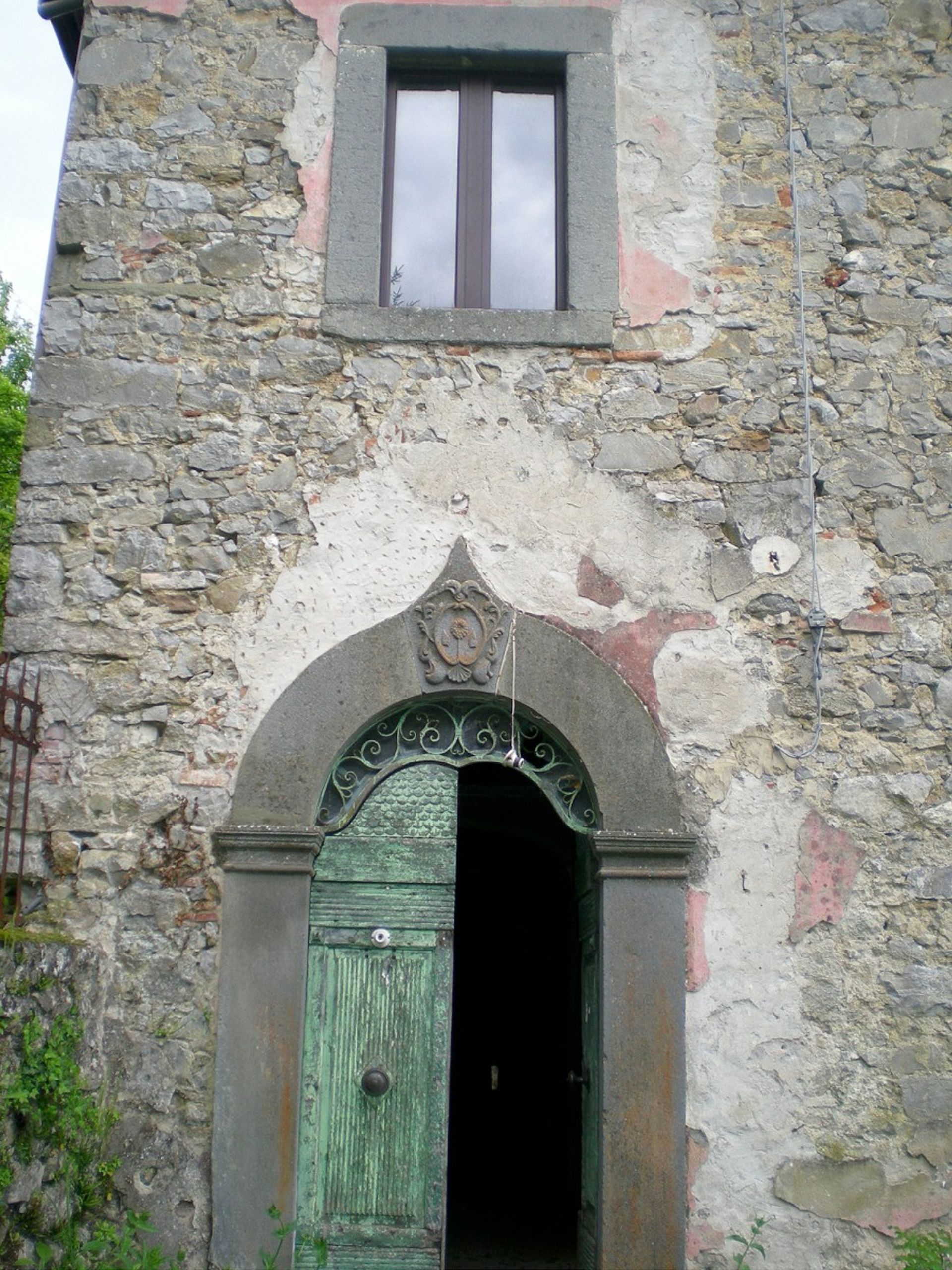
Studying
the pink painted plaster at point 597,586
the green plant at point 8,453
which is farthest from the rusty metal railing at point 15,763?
the green plant at point 8,453

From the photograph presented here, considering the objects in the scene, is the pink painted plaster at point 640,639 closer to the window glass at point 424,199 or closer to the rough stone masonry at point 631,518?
the rough stone masonry at point 631,518

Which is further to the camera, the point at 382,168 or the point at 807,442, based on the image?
the point at 382,168

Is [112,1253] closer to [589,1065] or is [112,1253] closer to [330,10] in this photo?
[589,1065]

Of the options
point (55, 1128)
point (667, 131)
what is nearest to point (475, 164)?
point (667, 131)

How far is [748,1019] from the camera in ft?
13.7

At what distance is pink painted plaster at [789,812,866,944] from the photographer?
4.28m

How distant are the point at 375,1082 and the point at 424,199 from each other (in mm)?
3494

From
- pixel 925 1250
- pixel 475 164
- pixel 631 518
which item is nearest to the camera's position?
pixel 925 1250

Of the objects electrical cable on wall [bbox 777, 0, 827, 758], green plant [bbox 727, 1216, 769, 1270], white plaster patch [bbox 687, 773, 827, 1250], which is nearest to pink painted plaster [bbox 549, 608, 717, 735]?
electrical cable on wall [bbox 777, 0, 827, 758]

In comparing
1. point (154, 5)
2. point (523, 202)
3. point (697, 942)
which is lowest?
point (697, 942)

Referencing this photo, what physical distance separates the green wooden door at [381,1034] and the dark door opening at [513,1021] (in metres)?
2.00

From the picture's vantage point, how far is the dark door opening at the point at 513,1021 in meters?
6.87

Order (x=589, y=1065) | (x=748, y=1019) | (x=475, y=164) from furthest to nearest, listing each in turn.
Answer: (x=475, y=164), (x=589, y=1065), (x=748, y=1019)

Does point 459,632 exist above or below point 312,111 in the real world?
below
